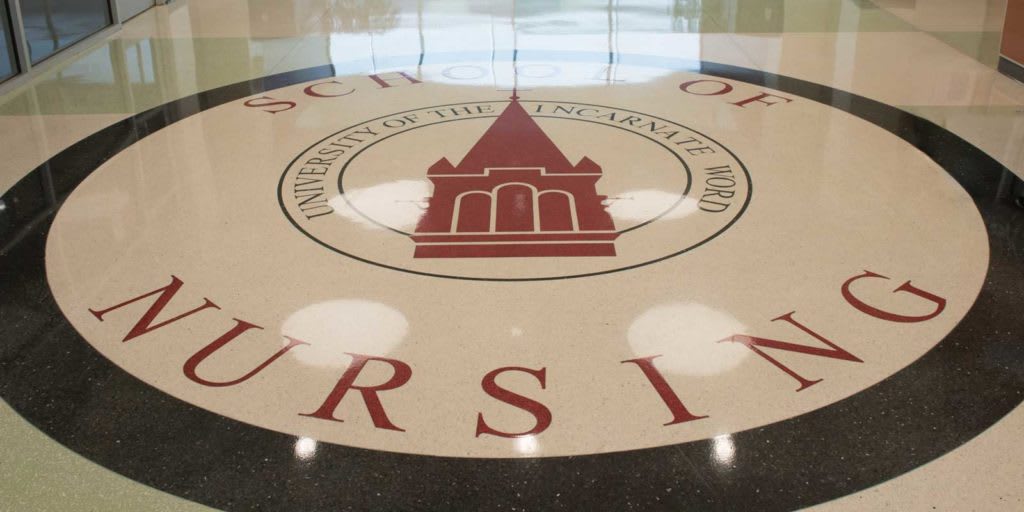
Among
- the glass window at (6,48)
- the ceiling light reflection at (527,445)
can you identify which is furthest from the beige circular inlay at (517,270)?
the glass window at (6,48)

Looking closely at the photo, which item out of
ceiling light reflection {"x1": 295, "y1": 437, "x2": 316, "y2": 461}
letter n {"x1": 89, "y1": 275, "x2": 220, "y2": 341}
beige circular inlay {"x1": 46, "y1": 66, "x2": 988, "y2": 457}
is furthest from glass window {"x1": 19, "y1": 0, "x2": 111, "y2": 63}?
ceiling light reflection {"x1": 295, "y1": 437, "x2": 316, "y2": 461}

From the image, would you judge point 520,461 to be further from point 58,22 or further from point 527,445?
point 58,22

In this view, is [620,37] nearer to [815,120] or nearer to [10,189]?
[815,120]

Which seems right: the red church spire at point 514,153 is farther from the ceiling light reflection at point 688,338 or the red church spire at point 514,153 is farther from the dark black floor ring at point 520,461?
the dark black floor ring at point 520,461

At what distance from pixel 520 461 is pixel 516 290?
3.15ft

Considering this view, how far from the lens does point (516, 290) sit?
3.41 metres

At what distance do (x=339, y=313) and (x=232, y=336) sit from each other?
359mm

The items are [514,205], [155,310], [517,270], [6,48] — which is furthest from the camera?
[6,48]

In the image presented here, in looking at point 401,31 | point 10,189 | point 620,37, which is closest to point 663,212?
point 10,189

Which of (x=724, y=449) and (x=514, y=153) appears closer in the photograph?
(x=724, y=449)

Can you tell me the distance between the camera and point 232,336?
314 centimetres

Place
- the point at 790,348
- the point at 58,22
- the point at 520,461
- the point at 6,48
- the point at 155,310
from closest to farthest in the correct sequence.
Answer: the point at 520,461, the point at 790,348, the point at 155,310, the point at 6,48, the point at 58,22

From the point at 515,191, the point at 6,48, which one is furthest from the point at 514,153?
the point at 6,48

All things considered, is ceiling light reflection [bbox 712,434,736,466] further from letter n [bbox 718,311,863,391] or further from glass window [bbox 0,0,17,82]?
glass window [bbox 0,0,17,82]
